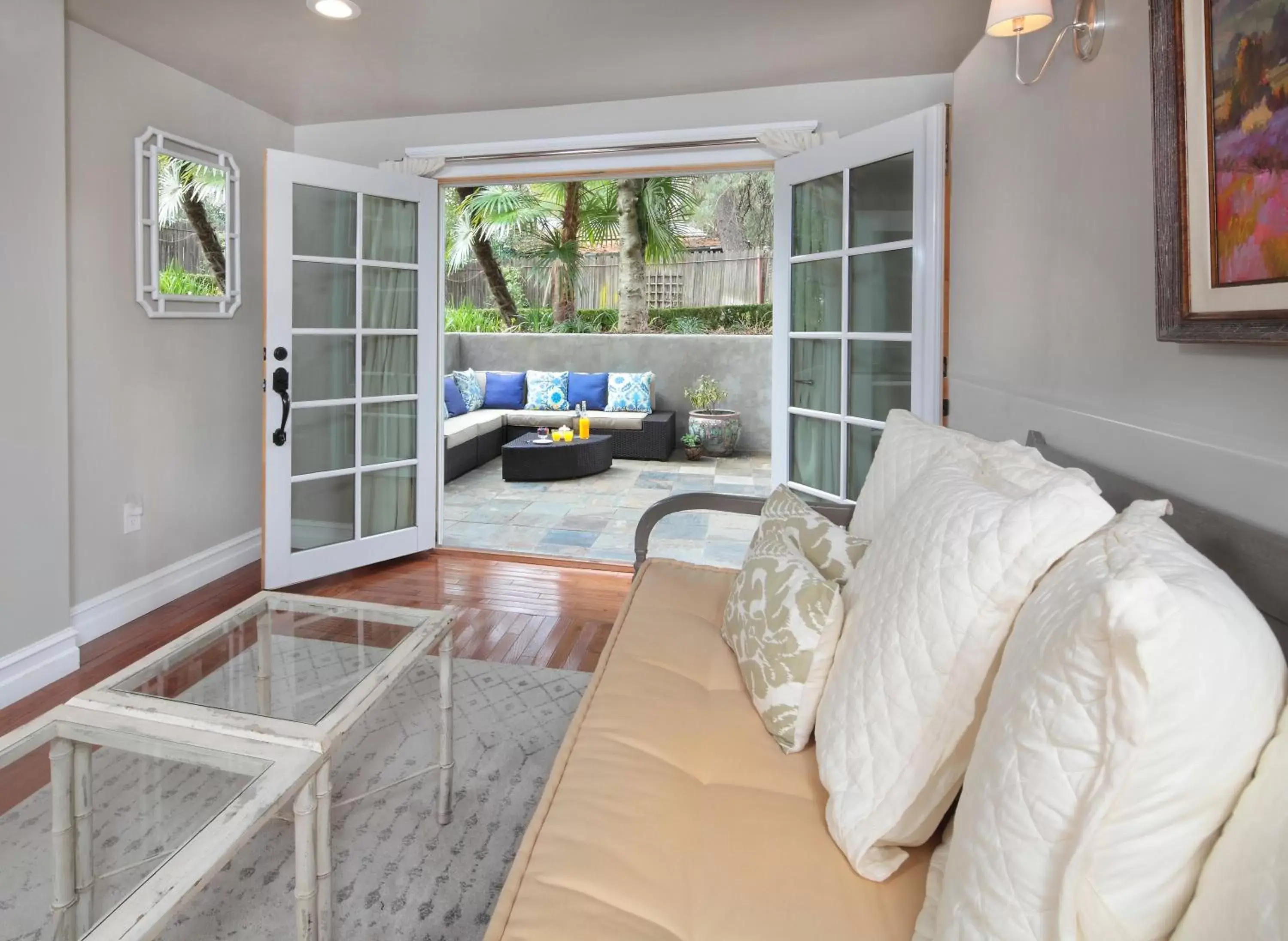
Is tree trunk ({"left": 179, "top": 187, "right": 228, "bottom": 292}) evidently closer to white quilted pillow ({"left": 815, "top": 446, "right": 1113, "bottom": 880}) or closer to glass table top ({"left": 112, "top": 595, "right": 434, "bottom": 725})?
glass table top ({"left": 112, "top": 595, "right": 434, "bottom": 725})

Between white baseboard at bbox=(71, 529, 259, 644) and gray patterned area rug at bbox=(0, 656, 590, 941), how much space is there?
1.37m

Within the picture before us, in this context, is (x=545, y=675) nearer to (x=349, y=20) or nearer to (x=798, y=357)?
(x=798, y=357)

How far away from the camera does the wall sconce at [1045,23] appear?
1501 millimetres

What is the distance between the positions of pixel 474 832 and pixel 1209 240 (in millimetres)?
1819

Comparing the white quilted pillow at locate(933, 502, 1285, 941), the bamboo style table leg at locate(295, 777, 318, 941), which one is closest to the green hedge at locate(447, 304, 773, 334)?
the bamboo style table leg at locate(295, 777, 318, 941)

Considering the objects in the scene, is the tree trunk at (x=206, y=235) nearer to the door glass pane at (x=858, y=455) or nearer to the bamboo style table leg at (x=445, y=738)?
the bamboo style table leg at (x=445, y=738)

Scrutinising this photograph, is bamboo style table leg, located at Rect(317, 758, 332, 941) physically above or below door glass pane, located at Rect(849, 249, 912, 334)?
below

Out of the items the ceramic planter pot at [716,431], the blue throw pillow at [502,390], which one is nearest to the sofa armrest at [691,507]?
the ceramic planter pot at [716,431]

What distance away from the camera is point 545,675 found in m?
2.63

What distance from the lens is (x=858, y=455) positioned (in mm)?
2969

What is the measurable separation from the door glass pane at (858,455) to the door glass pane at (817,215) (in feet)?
2.45

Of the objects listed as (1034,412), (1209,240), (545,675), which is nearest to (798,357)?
(1034,412)

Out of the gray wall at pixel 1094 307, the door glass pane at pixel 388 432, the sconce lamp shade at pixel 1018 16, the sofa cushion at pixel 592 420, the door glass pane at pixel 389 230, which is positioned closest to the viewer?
the gray wall at pixel 1094 307

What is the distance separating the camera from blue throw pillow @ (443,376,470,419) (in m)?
7.07
